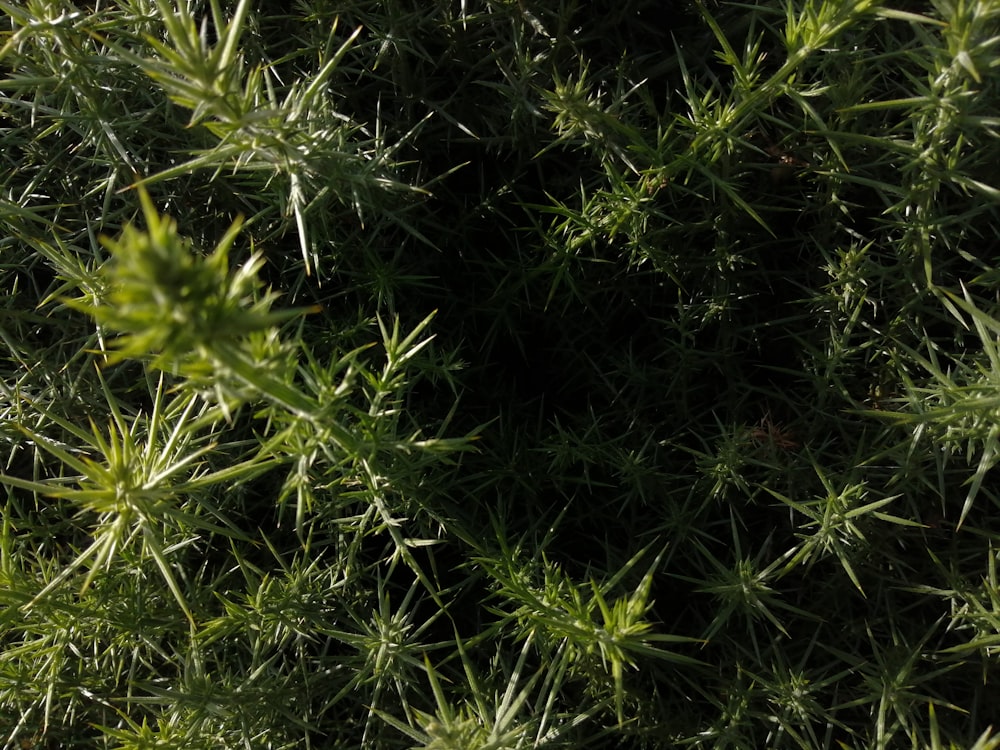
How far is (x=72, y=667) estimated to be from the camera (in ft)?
4.35

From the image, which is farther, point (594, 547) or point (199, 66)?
point (594, 547)

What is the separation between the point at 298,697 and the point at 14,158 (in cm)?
120

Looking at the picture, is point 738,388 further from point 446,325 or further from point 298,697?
point 298,697

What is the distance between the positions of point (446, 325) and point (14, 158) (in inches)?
36.8

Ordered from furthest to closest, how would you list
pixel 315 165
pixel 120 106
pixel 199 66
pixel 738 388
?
pixel 738 388 < pixel 120 106 < pixel 315 165 < pixel 199 66

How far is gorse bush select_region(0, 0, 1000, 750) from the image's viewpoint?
3.65 feet

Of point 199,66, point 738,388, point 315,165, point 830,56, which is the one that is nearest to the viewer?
point 199,66

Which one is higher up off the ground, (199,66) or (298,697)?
(199,66)

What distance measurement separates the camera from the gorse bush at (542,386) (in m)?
1.11

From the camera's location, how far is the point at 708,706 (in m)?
1.38

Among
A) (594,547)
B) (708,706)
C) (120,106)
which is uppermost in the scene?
(120,106)

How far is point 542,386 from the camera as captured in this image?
1.50 m

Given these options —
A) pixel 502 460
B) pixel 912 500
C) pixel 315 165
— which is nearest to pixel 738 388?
pixel 912 500

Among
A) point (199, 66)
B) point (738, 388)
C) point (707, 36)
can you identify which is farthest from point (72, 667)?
point (707, 36)
